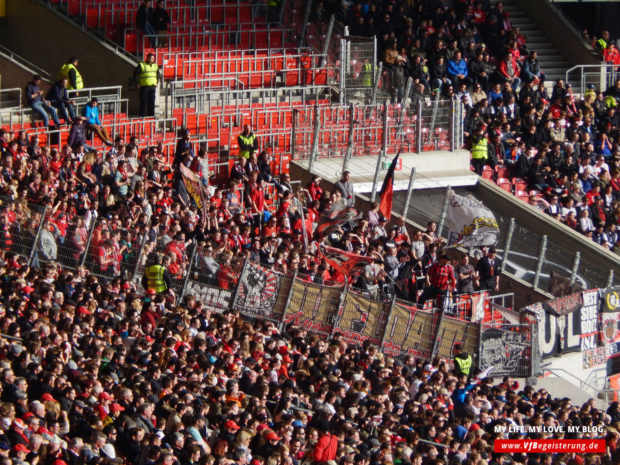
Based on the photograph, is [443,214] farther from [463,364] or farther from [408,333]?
[463,364]

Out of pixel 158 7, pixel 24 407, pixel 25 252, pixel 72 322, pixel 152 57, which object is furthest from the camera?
pixel 158 7

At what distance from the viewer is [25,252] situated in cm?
2272

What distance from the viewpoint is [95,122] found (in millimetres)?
28094

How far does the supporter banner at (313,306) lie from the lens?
24172 mm

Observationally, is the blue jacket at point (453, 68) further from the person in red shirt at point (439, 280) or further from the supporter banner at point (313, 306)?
the supporter banner at point (313, 306)

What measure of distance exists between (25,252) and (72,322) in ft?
10.4

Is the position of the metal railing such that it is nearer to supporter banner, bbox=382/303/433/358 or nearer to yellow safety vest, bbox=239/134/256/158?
yellow safety vest, bbox=239/134/256/158

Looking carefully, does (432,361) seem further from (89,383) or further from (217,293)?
(89,383)

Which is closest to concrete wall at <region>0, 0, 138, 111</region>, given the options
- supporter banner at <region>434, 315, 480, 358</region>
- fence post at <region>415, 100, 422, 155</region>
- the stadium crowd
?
the stadium crowd

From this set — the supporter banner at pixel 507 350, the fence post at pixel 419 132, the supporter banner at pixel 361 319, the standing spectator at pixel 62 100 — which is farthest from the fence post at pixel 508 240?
the standing spectator at pixel 62 100

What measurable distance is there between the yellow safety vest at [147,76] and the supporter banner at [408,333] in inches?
321

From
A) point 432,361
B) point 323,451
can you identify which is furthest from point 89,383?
point 432,361

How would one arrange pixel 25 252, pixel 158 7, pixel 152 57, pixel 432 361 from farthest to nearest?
pixel 158 7 < pixel 152 57 < pixel 432 361 < pixel 25 252

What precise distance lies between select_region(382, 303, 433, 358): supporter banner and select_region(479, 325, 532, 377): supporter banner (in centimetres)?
95
